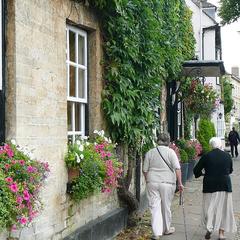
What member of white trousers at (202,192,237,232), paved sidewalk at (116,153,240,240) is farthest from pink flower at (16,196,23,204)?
white trousers at (202,192,237,232)

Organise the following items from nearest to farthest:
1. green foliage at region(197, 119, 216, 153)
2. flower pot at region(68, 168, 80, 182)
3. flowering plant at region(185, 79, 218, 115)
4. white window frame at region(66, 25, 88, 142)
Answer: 1. flower pot at region(68, 168, 80, 182)
2. white window frame at region(66, 25, 88, 142)
3. flowering plant at region(185, 79, 218, 115)
4. green foliage at region(197, 119, 216, 153)

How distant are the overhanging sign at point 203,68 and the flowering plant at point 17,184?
8621 millimetres

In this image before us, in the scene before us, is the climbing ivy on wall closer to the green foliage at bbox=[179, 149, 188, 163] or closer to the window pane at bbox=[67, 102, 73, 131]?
the window pane at bbox=[67, 102, 73, 131]

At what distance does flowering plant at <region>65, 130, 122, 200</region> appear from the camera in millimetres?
6246

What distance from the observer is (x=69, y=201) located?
21.0 feet

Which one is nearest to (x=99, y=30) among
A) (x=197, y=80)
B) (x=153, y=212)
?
(x=153, y=212)

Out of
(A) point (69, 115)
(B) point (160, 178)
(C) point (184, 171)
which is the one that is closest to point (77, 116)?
(A) point (69, 115)

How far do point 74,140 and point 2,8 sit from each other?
7.89 feet

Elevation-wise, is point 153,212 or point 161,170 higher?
point 161,170

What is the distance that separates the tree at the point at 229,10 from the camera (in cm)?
2898

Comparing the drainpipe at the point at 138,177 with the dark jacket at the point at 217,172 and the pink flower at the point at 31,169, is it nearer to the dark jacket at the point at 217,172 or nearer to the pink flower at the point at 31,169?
the dark jacket at the point at 217,172

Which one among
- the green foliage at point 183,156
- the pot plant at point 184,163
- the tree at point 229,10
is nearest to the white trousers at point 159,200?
the pot plant at point 184,163

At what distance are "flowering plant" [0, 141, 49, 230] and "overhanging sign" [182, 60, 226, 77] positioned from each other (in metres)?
8.62

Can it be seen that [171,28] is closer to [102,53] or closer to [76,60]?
[102,53]
